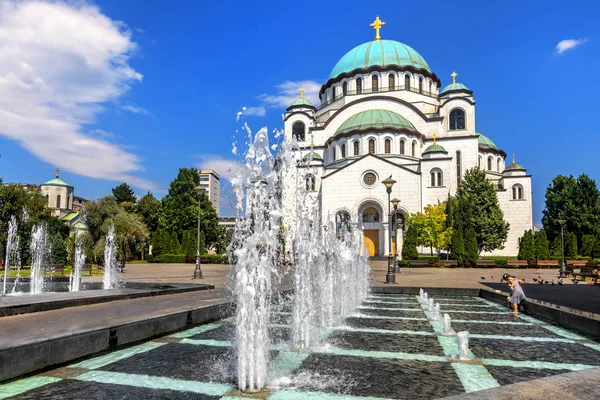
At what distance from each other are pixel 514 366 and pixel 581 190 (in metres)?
44.6

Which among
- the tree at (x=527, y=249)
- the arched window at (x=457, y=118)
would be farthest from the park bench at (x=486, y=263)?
the arched window at (x=457, y=118)

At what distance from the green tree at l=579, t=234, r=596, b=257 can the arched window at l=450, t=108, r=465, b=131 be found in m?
15.7

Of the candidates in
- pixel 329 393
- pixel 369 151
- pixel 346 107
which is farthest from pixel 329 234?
pixel 346 107

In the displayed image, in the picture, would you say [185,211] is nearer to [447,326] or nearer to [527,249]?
[527,249]

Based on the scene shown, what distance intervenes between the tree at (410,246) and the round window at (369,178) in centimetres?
722

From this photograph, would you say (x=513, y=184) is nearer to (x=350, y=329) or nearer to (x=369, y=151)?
(x=369, y=151)

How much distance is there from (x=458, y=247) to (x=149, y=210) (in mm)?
32141

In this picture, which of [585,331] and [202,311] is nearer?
[585,331]

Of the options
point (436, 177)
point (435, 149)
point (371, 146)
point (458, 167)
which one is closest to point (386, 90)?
point (371, 146)

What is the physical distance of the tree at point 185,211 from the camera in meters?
41.9

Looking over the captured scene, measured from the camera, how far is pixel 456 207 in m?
34.3

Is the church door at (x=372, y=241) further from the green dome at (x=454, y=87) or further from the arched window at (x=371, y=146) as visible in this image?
the green dome at (x=454, y=87)

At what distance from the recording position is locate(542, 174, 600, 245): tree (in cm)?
3969

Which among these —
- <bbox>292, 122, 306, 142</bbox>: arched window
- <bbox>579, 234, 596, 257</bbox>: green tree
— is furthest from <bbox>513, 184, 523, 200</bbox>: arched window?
<bbox>292, 122, 306, 142</bbox>: arched window
